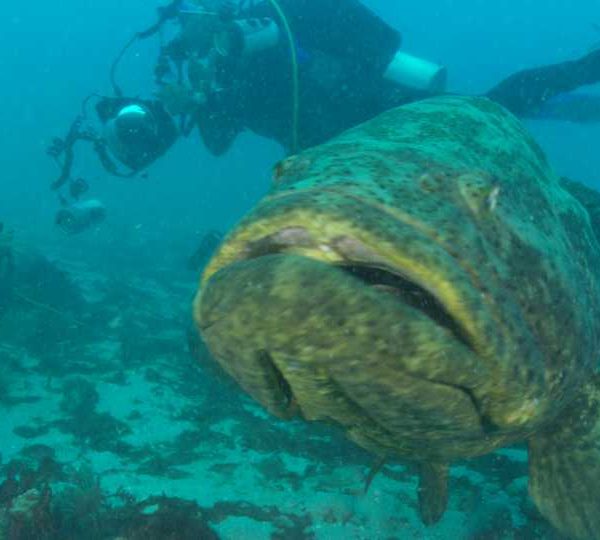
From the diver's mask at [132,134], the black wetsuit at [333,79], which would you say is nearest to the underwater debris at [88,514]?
the diver's mask at [132,134]

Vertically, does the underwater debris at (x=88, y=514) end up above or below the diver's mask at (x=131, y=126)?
below

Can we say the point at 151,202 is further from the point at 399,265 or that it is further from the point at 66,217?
the point at 399,265

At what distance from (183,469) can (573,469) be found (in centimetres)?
365

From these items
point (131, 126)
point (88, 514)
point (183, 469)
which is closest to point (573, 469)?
point (183, 469)

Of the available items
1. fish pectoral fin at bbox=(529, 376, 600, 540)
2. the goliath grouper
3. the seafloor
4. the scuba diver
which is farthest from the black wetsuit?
fish pectoral fin at bbox=(529, 376, 600, 540)

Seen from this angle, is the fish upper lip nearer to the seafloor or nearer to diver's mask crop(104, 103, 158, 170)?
the seafloor

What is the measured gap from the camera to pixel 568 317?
299 cm

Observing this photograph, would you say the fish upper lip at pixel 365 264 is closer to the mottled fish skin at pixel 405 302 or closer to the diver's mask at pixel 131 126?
the mottled fish skin at pixel 405 302

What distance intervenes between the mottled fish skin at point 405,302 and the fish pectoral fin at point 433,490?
24.1 inches

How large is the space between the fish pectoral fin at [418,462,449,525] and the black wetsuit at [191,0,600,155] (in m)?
6.45

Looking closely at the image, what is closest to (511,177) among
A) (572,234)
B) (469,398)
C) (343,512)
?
(572,234)

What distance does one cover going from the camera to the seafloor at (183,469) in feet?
15.3

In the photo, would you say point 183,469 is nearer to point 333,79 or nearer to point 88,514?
point 88,514

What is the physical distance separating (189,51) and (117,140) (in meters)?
2.34
